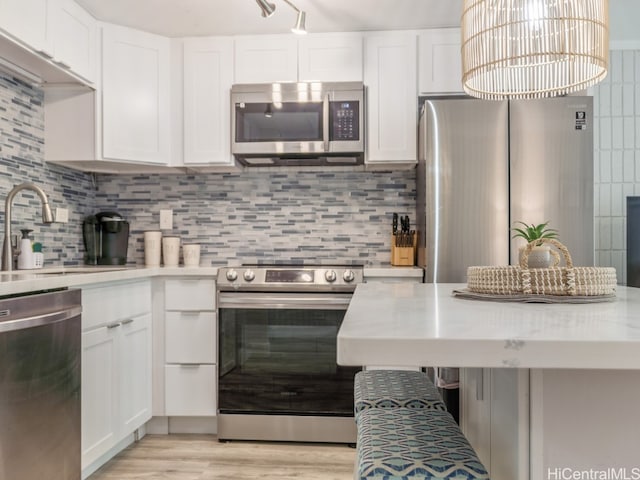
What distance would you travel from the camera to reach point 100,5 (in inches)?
106

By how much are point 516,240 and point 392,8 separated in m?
1.38

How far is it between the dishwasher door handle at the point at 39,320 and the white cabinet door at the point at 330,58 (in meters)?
1.83

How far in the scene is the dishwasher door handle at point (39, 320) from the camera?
5.10 ft

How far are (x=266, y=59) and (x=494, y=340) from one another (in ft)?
8.75

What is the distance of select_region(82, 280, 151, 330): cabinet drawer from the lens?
2168 mm

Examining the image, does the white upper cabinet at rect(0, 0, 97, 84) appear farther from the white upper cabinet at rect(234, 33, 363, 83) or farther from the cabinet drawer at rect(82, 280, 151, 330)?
the cabinet drawer at rect(82, 280, 151, 330)

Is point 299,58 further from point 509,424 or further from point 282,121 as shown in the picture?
point 509,424

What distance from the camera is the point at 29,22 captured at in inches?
87.7

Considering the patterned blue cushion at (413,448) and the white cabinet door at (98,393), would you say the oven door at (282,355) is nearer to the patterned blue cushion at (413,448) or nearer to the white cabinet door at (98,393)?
the white cabinet door at (98,393)

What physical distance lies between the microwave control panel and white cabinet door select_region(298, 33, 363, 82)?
0.17 metres

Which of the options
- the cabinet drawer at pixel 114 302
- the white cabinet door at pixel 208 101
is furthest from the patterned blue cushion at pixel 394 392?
the white cabinet door at pixel 208 101

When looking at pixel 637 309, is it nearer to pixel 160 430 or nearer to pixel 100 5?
pixel 160 430

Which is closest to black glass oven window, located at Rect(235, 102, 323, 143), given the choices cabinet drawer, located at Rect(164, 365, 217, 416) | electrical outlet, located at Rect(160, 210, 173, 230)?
electrical outlet, located at Rect(160, 210, 173, 230)


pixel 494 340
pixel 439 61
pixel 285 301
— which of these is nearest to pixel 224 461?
pixel 285 301
